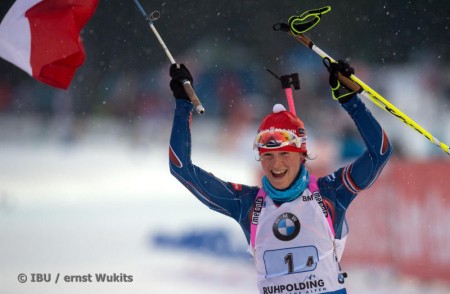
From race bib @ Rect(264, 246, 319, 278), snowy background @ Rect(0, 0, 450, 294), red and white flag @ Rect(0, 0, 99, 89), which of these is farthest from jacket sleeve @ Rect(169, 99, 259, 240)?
snowy background @ Rect(0, 0, 450, 294)

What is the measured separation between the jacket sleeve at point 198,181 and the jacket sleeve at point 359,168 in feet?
1.40

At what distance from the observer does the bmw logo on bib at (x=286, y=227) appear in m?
4.56

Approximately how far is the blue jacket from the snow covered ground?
3.59 meters

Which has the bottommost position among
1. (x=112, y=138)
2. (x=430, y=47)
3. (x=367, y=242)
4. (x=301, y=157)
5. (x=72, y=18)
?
(x=112, y=138)

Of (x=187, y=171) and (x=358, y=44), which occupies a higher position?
(x=187, y=171)

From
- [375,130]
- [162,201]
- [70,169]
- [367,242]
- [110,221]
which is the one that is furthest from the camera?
[70,169]

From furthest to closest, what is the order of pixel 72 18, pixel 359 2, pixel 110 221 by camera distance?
pixel 359 2 → pixel 110 221 → pixel 72 18

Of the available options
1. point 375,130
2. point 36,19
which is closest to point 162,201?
point 36,19

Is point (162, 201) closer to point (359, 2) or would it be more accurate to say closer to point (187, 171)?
point (359, 2)

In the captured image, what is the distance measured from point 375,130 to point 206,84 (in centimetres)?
1302

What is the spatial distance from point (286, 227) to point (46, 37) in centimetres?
191

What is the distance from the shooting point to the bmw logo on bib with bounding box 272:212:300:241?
4562mm

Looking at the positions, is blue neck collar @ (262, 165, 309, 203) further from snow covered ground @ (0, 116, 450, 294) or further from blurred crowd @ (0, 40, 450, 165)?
blurred crowd @ (0, 40, 450, 165)

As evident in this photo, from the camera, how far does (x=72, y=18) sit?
5391 mm
